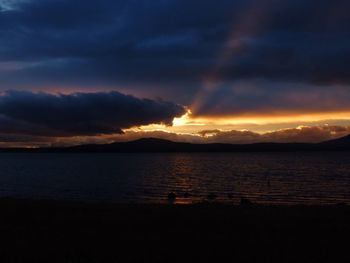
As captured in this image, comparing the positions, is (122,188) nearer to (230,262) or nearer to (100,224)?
(100,224)

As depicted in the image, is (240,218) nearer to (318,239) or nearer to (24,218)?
(318,239)

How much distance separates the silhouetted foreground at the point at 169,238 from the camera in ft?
56.1

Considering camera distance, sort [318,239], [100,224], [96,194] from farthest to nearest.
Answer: [96,194]
[100,224]
[318,239]

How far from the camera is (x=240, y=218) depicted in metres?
30.2

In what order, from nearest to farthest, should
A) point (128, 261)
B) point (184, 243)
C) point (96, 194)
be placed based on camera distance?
point (128, 261) → point (184, 243) → point (96, 194)

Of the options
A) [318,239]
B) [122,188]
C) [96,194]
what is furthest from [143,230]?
[122,188]

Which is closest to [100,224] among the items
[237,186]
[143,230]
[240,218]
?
[143,230]

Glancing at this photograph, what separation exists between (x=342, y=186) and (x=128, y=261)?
251ft

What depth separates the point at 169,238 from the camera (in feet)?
69.7

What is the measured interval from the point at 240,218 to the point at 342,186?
61.0 m

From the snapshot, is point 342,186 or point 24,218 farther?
point 342,186

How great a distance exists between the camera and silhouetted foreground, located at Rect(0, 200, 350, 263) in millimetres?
17094

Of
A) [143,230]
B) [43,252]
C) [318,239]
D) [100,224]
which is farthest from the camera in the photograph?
[100,224]

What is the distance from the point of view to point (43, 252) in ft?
57.5
